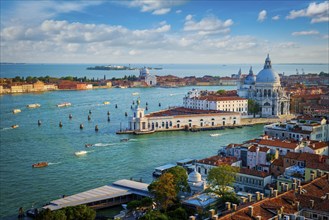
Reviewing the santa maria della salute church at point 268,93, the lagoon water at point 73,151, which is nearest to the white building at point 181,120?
the lagoon water at point 73,151

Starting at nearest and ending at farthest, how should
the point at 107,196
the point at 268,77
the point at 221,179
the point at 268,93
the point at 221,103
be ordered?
the point at 221,179
the point at 107,196
the point at 221,103
the point at 268,93
the point at 268,77

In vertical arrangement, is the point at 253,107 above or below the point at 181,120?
above

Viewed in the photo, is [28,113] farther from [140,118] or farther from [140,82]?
[140,82]

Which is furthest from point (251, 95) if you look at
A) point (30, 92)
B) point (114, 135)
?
point (30, 92)

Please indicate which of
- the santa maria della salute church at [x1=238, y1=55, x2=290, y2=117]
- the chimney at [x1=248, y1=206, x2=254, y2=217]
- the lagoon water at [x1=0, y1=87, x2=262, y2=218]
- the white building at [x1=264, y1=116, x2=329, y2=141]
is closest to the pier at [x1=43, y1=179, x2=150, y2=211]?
the lagoon water at [x1=0, y1=87, x2=262, y2=218]

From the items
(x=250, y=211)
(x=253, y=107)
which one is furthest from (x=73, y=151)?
(x=253, y=107)

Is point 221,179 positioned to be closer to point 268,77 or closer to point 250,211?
point 250,211
